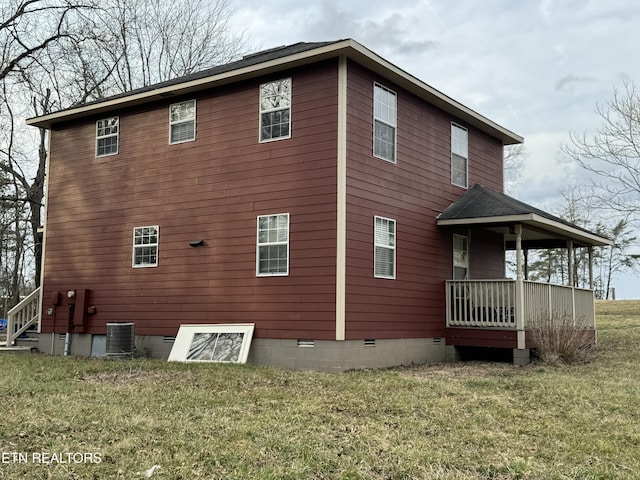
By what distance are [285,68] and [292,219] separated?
9.11 ft

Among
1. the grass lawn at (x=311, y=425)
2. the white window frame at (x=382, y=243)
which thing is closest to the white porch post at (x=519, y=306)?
the grass lawn at (x=311, y=425)

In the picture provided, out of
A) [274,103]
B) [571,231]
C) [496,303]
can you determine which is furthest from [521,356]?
[274,103]

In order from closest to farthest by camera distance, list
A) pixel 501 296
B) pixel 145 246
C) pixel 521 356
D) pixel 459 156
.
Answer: pixel 521 356, pixel 501 296, pixel 145 246, pixel 459 156

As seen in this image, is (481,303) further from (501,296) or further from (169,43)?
(169,43)

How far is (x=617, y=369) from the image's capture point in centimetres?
1154

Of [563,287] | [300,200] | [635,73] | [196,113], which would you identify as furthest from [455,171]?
[635,73]

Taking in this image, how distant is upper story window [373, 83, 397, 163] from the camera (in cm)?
1195

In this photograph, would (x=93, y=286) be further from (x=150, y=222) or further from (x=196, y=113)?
(x=196, y=113)

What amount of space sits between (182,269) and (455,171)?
6.42 meters

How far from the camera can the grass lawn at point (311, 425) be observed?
508 cm

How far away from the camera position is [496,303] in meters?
12.8

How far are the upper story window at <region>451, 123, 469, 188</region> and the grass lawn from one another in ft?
17.9

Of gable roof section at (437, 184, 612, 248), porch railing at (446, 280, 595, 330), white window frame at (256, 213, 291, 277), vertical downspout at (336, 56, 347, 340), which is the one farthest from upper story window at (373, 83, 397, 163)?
porch railing at (446, 280, 595, 330)

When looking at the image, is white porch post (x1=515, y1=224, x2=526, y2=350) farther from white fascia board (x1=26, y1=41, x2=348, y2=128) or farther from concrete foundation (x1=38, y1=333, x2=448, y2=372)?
white fascia board (x1=26, y1=41, x2=348, y2=128)
